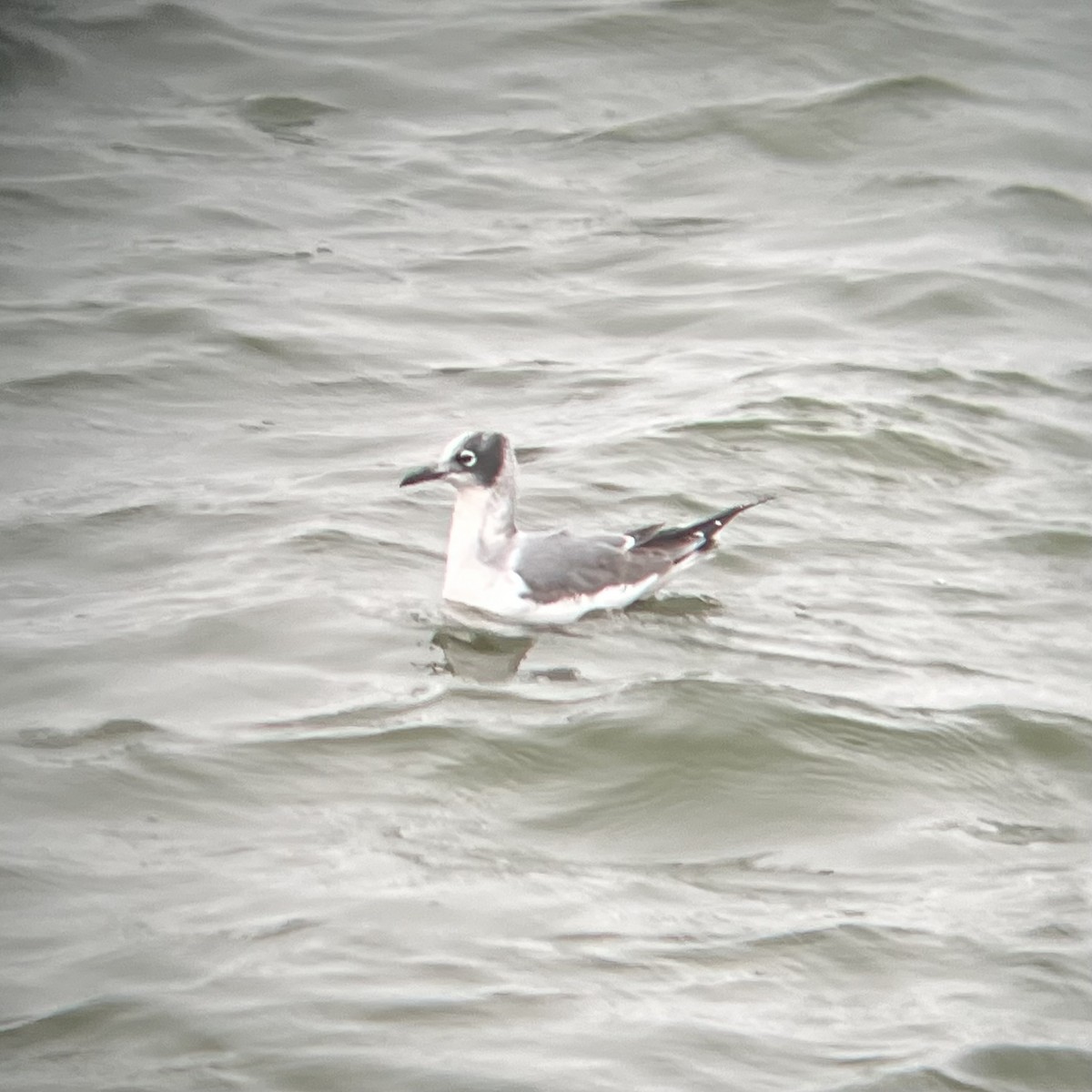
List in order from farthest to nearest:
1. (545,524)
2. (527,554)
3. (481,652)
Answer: (545,524), (527,554), (481,652)

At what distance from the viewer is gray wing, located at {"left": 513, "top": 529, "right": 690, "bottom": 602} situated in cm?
973

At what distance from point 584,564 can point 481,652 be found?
0.66m

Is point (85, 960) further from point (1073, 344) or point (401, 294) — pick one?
point (1073, 344)

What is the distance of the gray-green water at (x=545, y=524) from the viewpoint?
6.29 metres

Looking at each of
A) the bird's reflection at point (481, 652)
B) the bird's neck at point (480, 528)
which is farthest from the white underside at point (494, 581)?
the bird's reflection at point (481, 652)

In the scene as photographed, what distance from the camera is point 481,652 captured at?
9.59 metres

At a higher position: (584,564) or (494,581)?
(584,564)

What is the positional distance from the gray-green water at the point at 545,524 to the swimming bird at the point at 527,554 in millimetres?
210

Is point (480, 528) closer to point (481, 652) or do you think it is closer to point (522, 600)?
point (522, 600)

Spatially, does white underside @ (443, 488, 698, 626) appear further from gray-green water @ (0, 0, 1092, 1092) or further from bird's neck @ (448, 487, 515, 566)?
gray-green water @ (0, 0, 1092, 1092)

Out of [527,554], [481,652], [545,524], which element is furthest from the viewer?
[545,524]

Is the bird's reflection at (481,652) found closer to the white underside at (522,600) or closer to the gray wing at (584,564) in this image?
the white underside at (522,600)

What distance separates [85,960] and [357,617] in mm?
3522

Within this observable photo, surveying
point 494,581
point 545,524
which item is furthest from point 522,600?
point 545,524
